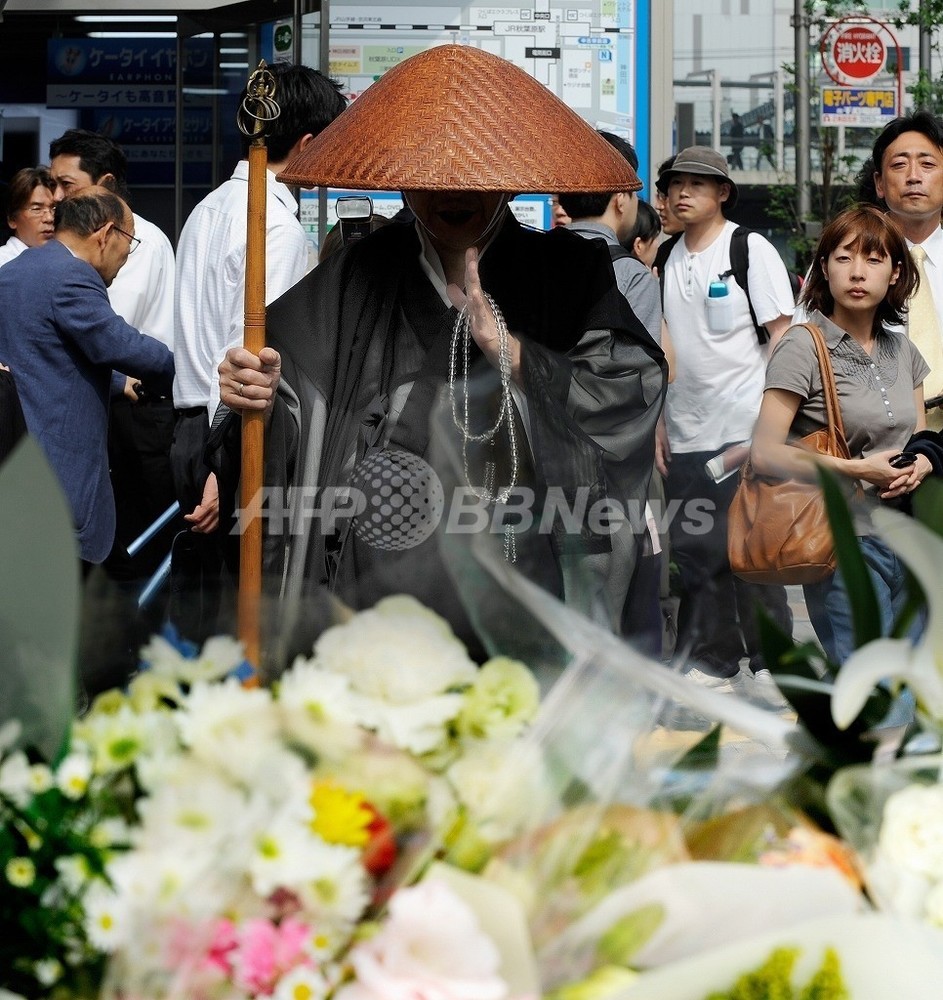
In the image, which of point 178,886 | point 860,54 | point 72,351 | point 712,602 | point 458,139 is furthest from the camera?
point 860,54

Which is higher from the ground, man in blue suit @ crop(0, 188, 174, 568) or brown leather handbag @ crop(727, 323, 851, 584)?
man in blue suit @ crop(0, 188, 174, 568)

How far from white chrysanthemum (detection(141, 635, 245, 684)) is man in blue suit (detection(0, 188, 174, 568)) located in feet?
10.8

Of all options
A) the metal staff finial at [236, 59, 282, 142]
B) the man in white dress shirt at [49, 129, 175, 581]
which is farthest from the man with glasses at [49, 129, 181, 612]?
the metal staff finial at [236, 59, 282, 142]

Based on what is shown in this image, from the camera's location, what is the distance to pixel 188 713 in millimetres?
1152

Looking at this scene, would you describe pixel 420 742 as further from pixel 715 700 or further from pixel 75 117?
pixel 75 117

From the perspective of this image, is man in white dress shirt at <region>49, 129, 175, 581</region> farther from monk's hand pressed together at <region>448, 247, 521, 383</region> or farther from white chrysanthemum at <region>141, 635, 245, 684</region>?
white chrysanthemum at <region>141, 635, 245, 684</region>

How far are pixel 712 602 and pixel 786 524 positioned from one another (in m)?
1.31

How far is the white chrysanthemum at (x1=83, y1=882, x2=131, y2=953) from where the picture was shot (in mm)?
1022

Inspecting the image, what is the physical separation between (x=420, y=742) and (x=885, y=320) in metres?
3.36

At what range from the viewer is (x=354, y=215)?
13.2 feet

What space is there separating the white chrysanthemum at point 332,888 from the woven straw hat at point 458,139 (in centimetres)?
171

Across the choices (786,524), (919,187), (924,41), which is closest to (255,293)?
(786,524)

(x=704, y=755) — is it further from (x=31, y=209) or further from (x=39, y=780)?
(x=31, y=209)

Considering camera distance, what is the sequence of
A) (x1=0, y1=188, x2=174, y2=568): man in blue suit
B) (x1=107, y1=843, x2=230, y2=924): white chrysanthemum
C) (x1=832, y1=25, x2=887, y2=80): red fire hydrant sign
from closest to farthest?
(x1=107, y1=843, x2=230, y2=924): white chrysanthemum < (x1=0, y1=188, x2=174, y2=568): man in blue suit < (x1=832, y1=25, x2=887, y2=80): red fire hydrant sign
